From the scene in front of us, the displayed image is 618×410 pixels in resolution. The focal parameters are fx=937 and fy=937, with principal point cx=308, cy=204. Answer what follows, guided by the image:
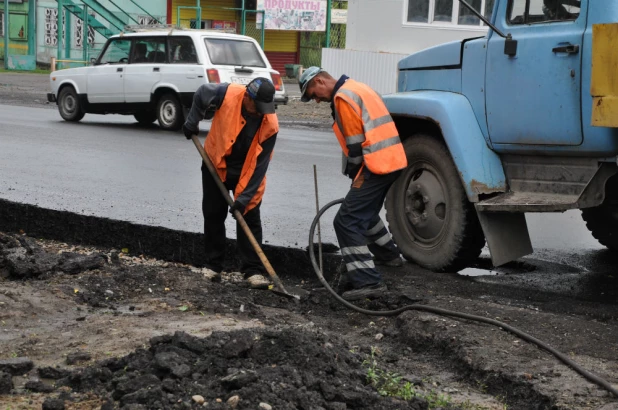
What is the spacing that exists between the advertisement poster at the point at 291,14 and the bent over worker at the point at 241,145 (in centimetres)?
2809

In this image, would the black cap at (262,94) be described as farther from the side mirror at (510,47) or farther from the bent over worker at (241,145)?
the side mirror at (510,47)

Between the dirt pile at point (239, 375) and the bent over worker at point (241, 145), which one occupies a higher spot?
the bent over worker at point (241, 145)

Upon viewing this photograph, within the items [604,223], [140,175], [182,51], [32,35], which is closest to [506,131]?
[604,223]

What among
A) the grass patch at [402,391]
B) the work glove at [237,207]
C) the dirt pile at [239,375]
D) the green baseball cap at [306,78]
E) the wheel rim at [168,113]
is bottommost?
the grass patch at [402,391]

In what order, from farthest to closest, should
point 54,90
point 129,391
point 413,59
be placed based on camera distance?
point 54,90 < point 413,59 < point 129,391

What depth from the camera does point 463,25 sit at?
2209 cm

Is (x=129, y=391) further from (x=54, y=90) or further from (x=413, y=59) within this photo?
(x=54, y=90)

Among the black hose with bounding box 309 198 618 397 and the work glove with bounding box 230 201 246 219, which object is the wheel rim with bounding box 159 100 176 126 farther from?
the black hose with bounding box 309 198 618 397

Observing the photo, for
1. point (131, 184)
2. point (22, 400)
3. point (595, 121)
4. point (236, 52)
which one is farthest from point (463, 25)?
point (22, 400)

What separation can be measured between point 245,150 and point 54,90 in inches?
533

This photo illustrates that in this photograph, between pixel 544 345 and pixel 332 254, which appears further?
pixel 332 254

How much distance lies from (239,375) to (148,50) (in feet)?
47.6

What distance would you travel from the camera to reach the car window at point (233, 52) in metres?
17.1

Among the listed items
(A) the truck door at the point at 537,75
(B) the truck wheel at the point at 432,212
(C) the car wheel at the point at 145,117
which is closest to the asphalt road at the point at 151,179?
(C) the car wheel at the point at 145,117
